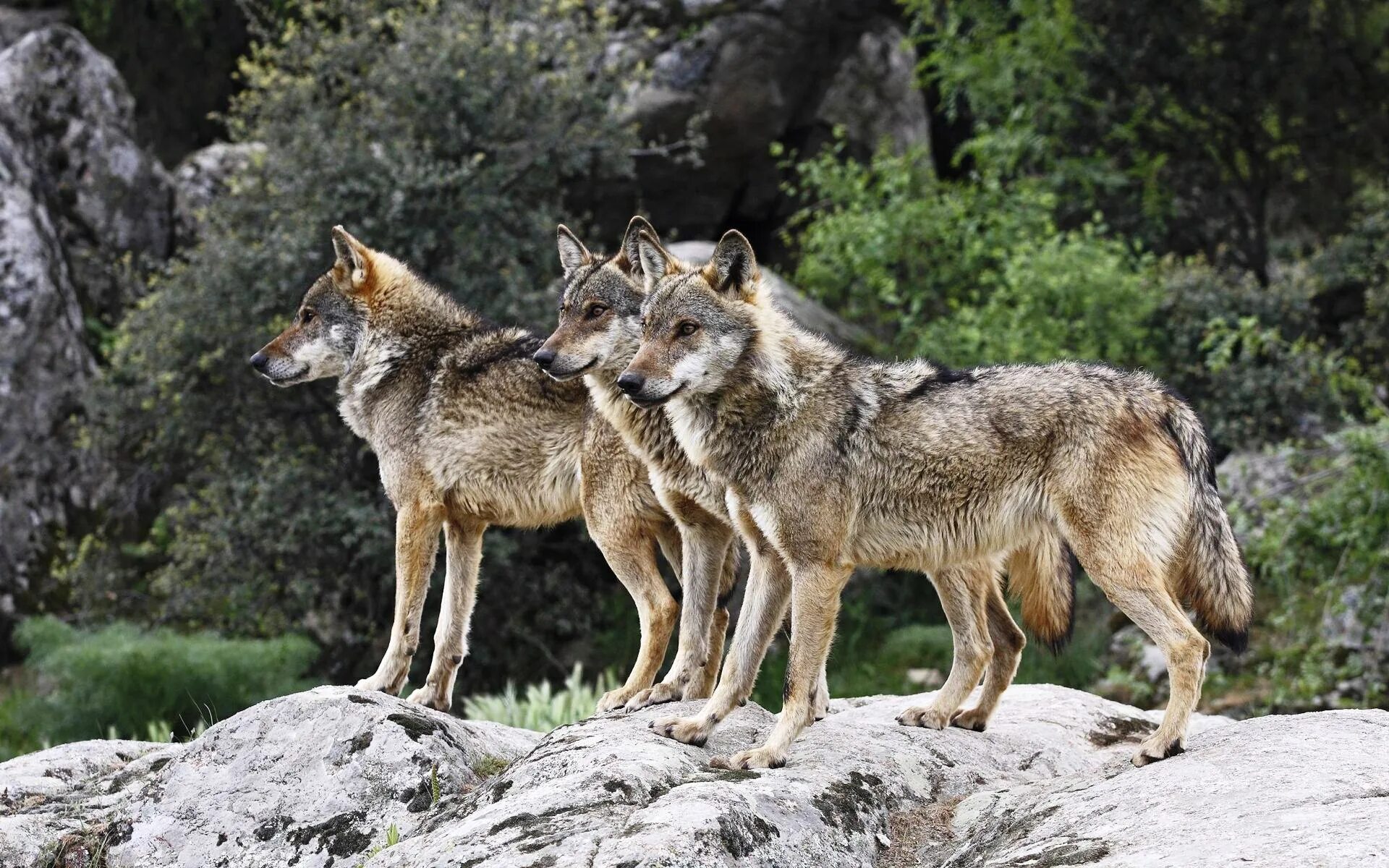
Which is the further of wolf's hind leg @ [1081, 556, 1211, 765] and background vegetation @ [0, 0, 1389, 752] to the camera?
background vegetation @ [0, 0, 1389, 752]

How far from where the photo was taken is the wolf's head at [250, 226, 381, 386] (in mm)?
8016

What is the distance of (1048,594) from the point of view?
672cm

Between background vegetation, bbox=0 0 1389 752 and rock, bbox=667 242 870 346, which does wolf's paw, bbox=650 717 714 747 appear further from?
rock, bbox=667 242 870 346

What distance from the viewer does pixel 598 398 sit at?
7.07 metres

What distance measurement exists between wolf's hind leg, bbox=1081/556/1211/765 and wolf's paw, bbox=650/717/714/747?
5.61 feet

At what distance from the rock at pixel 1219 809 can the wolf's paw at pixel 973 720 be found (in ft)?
3.35

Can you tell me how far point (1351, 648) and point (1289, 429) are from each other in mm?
4087

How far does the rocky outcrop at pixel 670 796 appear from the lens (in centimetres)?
474

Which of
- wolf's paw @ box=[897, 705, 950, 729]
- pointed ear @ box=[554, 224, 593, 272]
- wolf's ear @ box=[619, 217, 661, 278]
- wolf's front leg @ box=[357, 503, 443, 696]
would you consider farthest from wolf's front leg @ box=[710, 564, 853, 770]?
pointed ear @ box=[554, 224, 593, 272]

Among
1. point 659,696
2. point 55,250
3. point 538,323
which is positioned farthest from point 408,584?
point 55,250

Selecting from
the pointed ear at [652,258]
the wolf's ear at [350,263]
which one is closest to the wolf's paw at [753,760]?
the pointed ear at [652,258]

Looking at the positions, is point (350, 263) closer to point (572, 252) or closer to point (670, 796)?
point (572, 252)

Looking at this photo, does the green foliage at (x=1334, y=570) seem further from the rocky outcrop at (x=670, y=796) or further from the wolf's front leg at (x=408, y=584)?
the wolf's front leg at (x=408, y=584)

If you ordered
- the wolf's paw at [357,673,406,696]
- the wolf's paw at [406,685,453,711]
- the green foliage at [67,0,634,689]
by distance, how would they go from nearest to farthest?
the wolf's paw at [357,673,406,696], the wolf's paw at [406,685,453,711], the green foliage at [67,0,634,689]
